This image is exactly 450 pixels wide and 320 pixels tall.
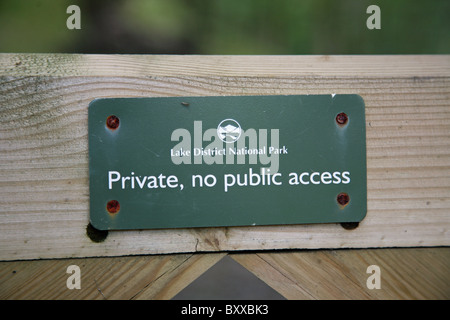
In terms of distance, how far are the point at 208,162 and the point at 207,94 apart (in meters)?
0.14

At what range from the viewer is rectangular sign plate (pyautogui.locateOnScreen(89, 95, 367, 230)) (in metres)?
0.69

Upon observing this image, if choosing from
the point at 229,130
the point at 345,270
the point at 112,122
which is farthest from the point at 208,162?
the point at 345,270

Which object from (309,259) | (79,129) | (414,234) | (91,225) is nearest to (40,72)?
(79,129)

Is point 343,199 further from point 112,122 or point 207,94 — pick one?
point 112,122

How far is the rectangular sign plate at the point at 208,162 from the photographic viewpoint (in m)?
0.69

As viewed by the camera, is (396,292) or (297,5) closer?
(396,292)

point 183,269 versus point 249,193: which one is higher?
point 249,193

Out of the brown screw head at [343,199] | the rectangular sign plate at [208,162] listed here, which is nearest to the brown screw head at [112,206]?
the rectangular sign plate at [208,162]

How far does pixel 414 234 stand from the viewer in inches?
29.4

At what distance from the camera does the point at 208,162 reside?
693mm

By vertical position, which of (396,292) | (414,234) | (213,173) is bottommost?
(396,292)

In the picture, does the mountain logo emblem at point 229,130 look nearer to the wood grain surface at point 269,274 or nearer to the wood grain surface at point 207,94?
the wood grain surface at point 207,94

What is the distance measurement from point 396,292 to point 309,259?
0.21 meters

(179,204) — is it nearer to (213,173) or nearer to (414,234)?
(213,173)
